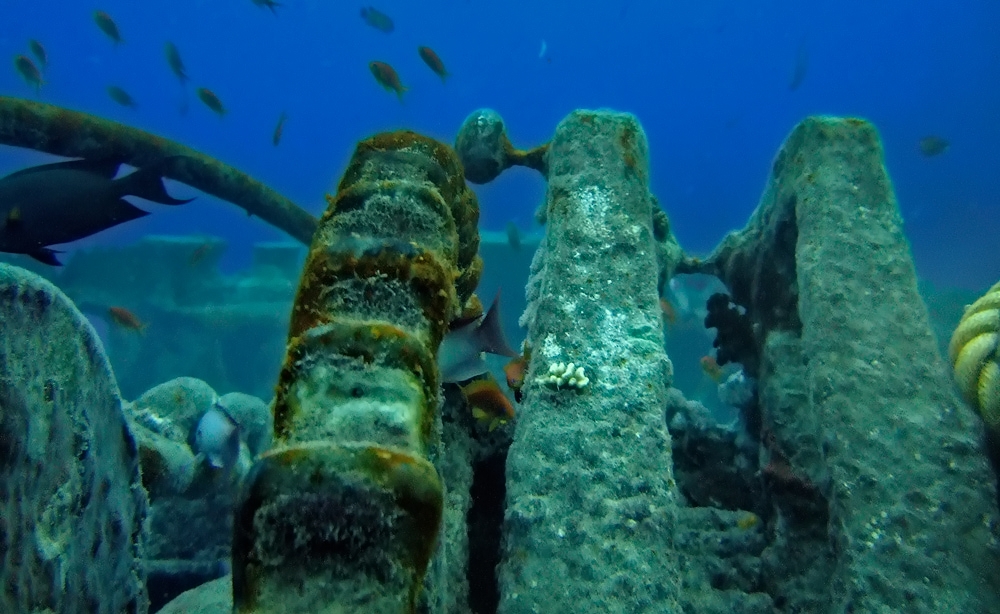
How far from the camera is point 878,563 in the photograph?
2.37 metres

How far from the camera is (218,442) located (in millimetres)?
4406

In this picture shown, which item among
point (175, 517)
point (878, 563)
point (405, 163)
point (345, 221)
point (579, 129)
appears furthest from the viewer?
point (175, 517)

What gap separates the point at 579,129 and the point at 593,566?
8.26ft

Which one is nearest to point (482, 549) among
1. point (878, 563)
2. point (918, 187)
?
point (878, 563)

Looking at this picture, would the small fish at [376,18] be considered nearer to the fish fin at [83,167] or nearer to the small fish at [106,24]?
the small fish at [106,24]

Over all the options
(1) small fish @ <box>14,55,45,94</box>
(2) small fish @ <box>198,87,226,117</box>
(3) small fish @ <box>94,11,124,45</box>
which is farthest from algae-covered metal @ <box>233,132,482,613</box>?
(3) small fish @ <box>94,11,124,45</box>

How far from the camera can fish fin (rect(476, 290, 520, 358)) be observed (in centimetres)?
307

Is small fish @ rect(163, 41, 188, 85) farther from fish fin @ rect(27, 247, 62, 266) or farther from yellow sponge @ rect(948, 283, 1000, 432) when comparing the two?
yellow sponge @ rect(948, 283, 1000, 432)

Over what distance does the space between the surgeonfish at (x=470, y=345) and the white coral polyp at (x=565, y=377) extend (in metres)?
0.46

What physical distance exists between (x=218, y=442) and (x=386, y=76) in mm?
7599

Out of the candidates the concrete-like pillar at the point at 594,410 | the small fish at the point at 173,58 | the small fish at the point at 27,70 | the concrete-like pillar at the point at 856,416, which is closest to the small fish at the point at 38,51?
the small fish at the point at 27,70

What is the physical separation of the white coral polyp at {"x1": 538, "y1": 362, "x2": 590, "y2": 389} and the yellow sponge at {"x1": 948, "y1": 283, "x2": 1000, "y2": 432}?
6.11ft

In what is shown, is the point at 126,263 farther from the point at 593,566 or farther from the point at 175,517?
the point at 593,566

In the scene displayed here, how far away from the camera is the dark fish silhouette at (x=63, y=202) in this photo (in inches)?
111
